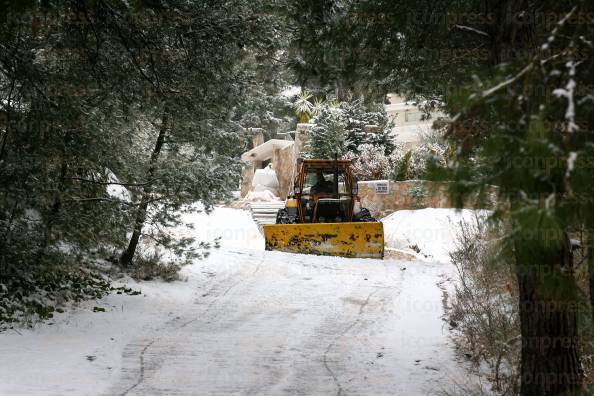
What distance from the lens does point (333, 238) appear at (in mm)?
12969

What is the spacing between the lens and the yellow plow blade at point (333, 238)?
12.8 m

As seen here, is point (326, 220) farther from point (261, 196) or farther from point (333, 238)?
point (261, 196)

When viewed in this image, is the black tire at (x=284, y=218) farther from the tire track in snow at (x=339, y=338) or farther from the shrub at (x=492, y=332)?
the shrub at (x=492, y=332)

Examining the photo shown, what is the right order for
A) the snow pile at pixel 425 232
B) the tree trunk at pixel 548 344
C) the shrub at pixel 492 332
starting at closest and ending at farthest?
the tree trunk at pixel 548 344, the shrub at pixel 492 332, the snow pile at pixel 425 232

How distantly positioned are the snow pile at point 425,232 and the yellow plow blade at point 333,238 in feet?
10.3

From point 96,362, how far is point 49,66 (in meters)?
3.18

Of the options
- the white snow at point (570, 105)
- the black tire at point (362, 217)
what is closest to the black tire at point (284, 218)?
the black tire at point (362, 217)

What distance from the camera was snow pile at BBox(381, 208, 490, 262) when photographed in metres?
16.4

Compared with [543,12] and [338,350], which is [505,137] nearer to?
[543,12]

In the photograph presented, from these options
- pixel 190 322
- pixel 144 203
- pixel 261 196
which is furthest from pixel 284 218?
pixel 261 196

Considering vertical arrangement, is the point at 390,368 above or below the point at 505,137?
below

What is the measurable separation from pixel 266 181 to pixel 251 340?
24.4 m

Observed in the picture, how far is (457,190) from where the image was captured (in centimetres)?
218

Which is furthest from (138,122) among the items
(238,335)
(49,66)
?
(238,335)
